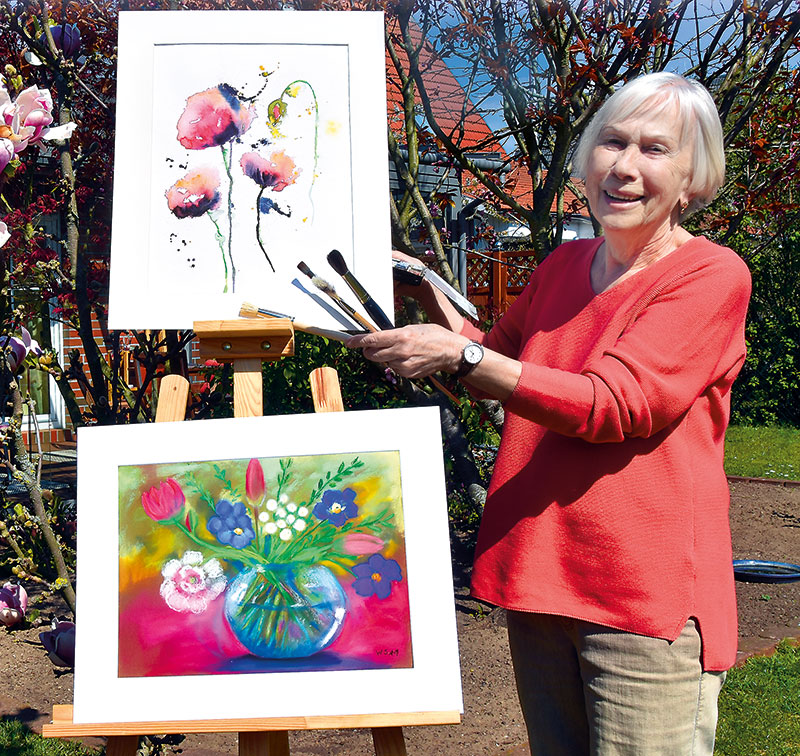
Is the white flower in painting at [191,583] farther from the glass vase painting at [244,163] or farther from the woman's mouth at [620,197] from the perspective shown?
the woman's mouth at [620,197]

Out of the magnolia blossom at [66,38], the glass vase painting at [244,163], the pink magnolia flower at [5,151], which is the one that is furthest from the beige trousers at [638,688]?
the magnolia blossom at [66,38]

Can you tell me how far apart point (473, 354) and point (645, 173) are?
0.50 m

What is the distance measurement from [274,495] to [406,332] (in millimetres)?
531

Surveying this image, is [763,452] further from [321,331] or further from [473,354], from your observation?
[473,354]

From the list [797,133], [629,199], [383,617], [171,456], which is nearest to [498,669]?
[383,617]

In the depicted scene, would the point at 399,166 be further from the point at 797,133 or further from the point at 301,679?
the point at 301,679

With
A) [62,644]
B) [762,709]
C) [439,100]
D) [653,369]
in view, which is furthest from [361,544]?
[439,100]

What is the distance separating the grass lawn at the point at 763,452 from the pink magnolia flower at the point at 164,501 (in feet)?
22.2

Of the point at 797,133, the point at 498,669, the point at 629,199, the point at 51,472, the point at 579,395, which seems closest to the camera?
the point at 579,395

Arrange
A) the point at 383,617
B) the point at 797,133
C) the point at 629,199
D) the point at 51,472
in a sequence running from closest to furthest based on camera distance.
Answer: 1. the point at 629,199
2. the point at 383,617
3. the point at 797,133
4. the point at 51,472

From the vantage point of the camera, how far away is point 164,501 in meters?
1.89

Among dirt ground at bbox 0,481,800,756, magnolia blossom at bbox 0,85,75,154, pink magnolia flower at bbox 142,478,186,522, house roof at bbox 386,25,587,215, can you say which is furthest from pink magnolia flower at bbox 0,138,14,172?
house roof at bbox 386,25,587,215

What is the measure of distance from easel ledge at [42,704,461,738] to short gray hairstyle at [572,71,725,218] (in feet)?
3.89

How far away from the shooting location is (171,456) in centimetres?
190
